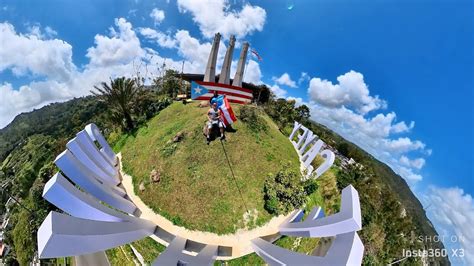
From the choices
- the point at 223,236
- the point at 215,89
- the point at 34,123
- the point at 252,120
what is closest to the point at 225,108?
the point at 215,89

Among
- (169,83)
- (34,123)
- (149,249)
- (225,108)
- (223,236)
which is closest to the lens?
(149,249)

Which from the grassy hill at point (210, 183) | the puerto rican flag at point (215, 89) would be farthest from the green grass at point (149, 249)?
the puerto rican flag at point (215, 89)

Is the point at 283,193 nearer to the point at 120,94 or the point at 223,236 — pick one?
the point at 223,236

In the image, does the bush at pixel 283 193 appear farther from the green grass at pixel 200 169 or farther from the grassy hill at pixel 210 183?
the grassy hill at pixel 210 183

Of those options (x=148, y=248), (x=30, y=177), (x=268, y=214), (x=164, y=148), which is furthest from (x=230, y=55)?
(x=30, y=177)

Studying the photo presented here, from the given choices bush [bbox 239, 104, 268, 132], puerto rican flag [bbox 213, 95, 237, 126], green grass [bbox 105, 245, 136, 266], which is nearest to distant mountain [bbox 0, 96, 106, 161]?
bush [bbox 239, 104, 268, 132]

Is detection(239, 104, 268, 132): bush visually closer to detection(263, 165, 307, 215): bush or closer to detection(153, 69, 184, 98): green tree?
detection(263, 165, 307, 215): bush
